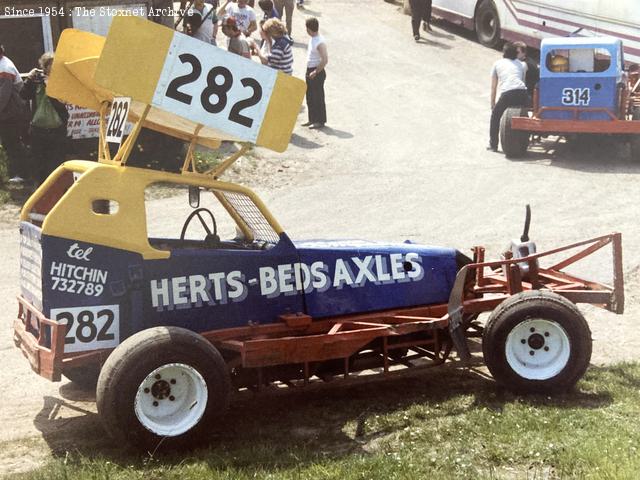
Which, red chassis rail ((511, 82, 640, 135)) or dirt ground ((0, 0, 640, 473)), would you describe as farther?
red chassis rail ((511, 82, 640, 135))

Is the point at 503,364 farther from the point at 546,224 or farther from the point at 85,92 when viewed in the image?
the point at 546,224

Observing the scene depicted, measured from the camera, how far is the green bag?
14.4 m

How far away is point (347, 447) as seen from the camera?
6.90m

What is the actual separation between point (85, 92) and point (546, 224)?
22.4 ft

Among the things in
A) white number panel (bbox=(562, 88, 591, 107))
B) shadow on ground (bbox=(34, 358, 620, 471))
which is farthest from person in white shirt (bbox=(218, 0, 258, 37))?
shadow on ground (bbox=(34, 358, 620, 471))

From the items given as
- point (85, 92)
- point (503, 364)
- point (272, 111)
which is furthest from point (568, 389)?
point (85, 92)

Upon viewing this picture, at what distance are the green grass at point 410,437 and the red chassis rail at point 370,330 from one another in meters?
0.31

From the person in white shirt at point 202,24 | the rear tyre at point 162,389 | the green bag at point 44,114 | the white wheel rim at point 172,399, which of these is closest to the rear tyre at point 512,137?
the person in white shirt at point 202,24

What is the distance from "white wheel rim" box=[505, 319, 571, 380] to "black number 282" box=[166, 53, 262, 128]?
2397 millimetres

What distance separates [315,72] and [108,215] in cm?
1128

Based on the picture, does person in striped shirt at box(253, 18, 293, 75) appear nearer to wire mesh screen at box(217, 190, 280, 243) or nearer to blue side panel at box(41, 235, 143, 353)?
wire mesh screen at box(217, 190, 280, 243)

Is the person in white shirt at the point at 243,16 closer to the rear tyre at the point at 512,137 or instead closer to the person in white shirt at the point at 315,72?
the person in white shirt at the point at 315,72

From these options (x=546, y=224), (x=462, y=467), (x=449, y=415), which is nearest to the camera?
(x=462, y=467)

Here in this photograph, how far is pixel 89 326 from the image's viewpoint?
23.1ft
